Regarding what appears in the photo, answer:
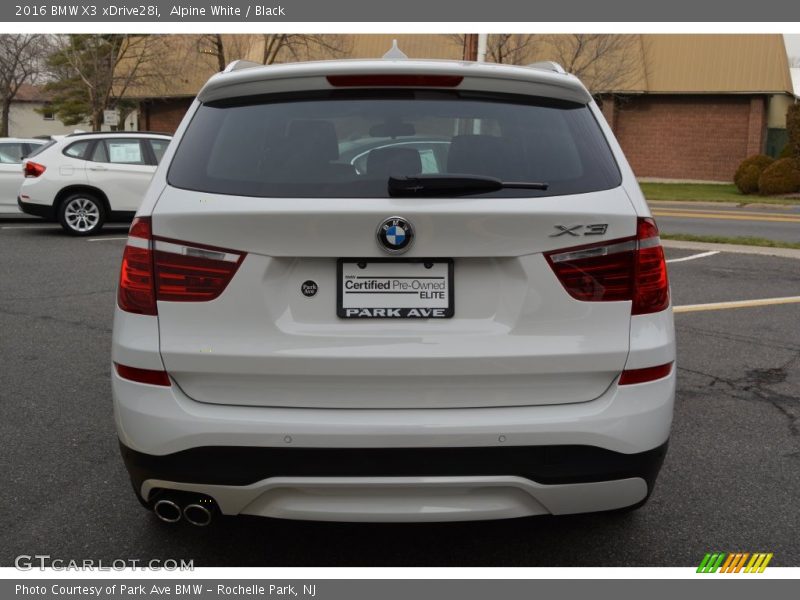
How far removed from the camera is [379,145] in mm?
3377

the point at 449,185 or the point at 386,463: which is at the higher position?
the point at 449,185

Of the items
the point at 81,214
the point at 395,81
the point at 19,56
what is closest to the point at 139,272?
the point at 395,81

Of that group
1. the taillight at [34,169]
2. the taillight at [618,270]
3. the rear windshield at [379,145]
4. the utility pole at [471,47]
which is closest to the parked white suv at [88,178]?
the taillight at [34,169]

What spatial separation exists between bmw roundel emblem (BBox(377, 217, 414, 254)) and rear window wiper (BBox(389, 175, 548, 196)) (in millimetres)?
109

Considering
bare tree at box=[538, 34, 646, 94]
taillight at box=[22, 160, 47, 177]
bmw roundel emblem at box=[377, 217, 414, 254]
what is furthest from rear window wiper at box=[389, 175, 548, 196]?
bare tree at box=[538, 34, 646, 94]

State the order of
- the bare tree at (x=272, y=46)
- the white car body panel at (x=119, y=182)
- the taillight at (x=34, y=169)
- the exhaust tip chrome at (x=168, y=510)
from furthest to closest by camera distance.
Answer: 1. the bare tree at (x=272, y=46)
2. the white car body panel at (x=119, y=182)
3. the taillight at (x=34, y=169)
4. the exhaust tip chrome at (x=168, y=510)

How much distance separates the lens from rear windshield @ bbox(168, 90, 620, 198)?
2.98 m

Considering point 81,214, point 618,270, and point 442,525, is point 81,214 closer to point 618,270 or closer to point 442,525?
point 442,525

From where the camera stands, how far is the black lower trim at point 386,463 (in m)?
2.84

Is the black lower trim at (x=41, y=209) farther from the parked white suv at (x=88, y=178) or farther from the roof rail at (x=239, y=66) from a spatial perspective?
the roof rail at (x=239, y=66)

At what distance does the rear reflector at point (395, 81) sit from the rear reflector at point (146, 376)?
1.17m

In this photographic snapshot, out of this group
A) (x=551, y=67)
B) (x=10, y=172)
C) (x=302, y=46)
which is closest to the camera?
(x=551, y=67)

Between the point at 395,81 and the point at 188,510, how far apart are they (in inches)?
64.5

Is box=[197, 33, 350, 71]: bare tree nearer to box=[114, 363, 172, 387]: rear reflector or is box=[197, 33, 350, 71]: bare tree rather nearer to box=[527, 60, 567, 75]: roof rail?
box=[527, 60, 567, 75]: roof rail
